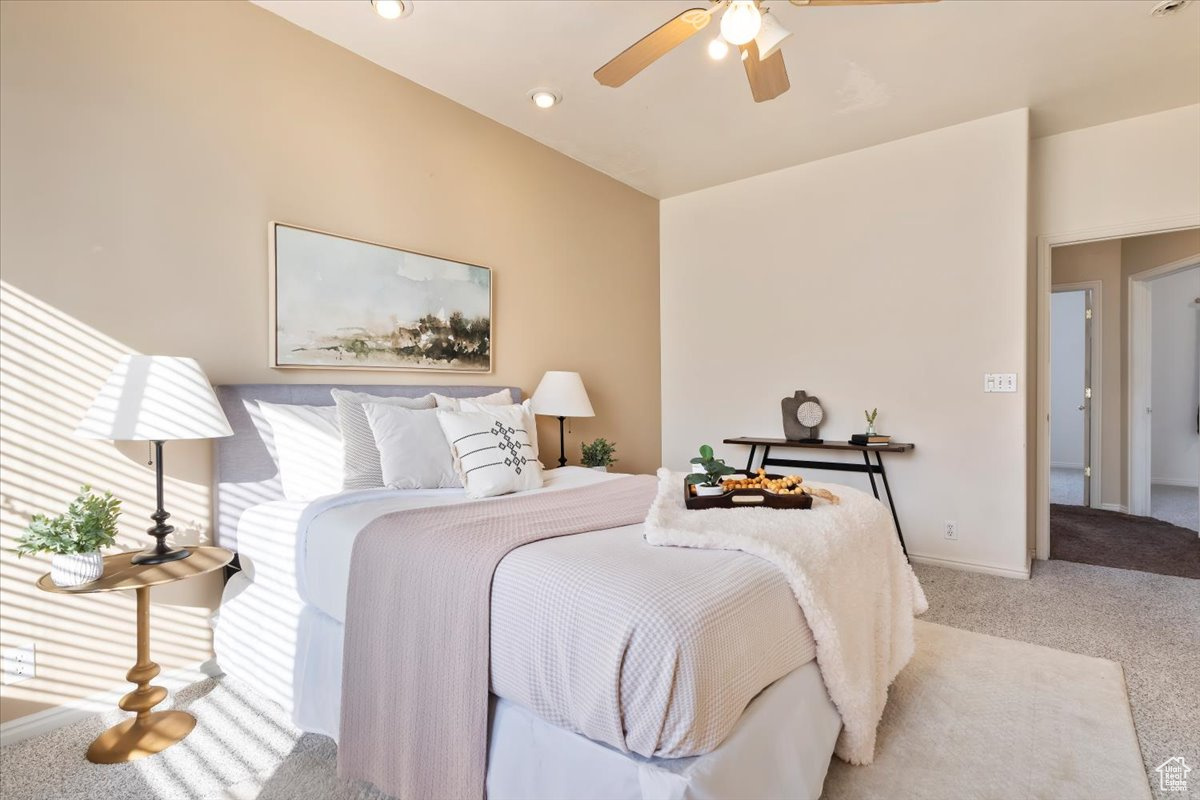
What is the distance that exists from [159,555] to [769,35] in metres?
2.64

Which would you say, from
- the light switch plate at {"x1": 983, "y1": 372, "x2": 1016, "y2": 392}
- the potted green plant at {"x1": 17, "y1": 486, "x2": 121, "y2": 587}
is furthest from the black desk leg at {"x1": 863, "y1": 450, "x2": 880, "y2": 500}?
the potted green plant at {"x1": 17, "y1": 486, "x2": 121, "y2": 587}

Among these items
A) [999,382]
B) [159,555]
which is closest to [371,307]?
[159,555]

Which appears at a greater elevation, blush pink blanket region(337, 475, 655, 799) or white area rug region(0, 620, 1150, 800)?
blush pink blanket region(337, 475, 655, 799)

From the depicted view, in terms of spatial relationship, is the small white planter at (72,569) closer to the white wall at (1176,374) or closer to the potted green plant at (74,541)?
the potted green plant at (74,541)

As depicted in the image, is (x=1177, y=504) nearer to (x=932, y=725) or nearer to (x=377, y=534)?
(x=932, y=725)

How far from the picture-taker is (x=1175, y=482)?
6.02 metres

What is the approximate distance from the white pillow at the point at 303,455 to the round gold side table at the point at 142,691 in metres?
0.39

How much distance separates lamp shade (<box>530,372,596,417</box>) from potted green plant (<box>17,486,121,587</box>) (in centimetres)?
209

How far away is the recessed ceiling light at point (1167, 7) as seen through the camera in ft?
7.91

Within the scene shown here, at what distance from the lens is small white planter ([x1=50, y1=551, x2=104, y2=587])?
1.72 m

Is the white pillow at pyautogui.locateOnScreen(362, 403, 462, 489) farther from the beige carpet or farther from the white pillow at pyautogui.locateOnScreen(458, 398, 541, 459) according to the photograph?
the beige carpet

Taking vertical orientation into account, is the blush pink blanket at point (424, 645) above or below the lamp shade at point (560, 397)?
below

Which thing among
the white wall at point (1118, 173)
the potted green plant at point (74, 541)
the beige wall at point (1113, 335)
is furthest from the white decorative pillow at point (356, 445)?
the beige wall at point (1113, 335)

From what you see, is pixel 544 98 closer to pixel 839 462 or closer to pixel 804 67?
pixel 804 67
